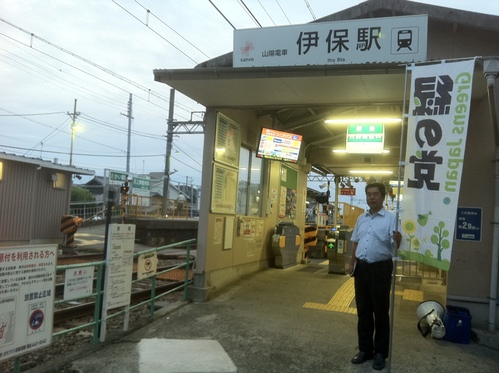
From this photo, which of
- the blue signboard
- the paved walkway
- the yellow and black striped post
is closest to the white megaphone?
the paved walkway

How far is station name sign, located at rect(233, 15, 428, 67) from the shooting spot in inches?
257

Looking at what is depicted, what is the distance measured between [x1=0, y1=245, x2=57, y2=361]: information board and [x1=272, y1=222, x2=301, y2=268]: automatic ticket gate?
7033mm

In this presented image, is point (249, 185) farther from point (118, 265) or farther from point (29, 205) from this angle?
point (29, 205)

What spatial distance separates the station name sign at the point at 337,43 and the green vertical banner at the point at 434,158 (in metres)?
2.13

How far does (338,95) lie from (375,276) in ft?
11.1

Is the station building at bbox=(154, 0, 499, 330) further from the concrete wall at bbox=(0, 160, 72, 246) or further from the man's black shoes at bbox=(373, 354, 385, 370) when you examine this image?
the concrete wall at bbox=(0, 160, 72, 246)

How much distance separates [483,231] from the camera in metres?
6.05

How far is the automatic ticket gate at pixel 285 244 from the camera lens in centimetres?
1073

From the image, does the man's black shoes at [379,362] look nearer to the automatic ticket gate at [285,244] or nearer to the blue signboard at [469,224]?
the blue signboard at [469,224]

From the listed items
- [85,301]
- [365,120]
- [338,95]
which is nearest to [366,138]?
[365,120]

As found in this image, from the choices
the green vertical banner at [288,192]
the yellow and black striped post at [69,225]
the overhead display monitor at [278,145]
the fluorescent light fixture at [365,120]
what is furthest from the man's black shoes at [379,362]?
the yellow and black striped post at [69,225]

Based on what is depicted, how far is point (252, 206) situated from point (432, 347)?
5376mm

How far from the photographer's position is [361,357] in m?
4.68

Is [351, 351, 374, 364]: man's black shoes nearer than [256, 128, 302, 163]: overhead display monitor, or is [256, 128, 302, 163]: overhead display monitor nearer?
[351, 351, 374, 364]: man's black shoes
